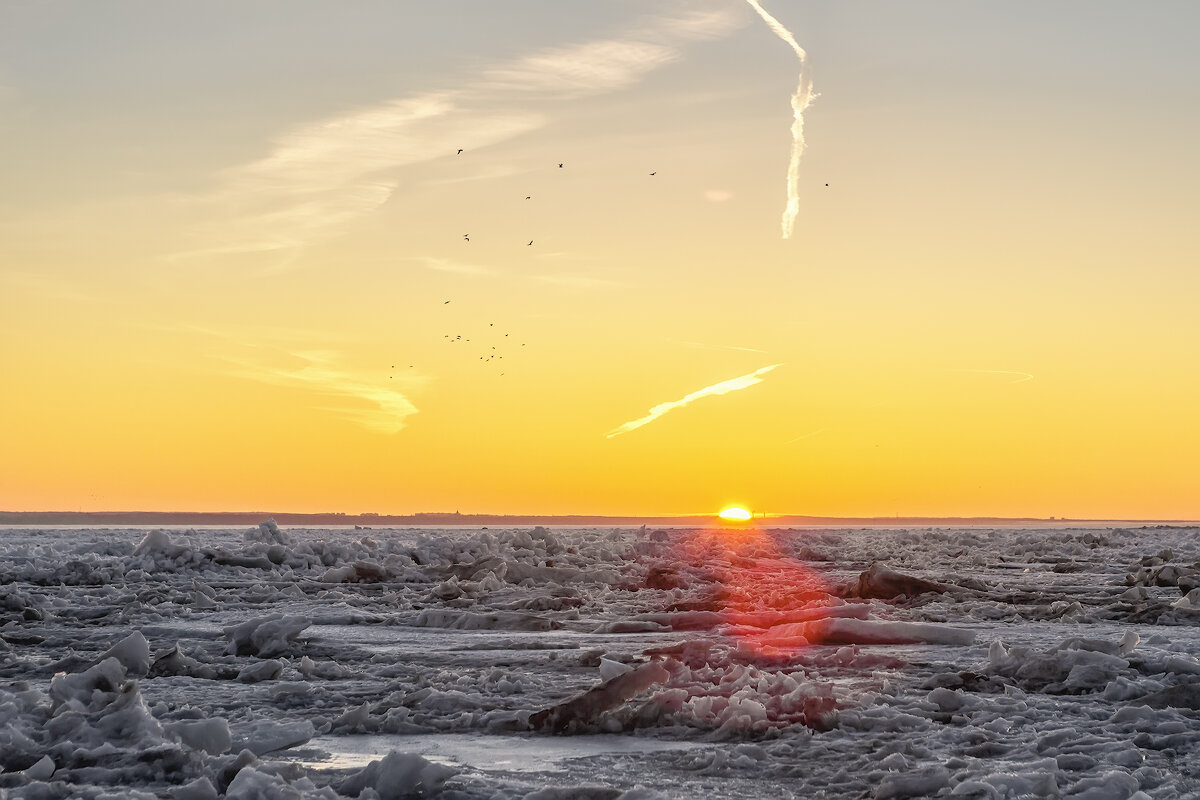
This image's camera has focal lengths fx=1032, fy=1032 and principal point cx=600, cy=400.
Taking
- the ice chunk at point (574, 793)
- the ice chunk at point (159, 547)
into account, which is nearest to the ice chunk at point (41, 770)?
the ice chunk at point (574, 793)

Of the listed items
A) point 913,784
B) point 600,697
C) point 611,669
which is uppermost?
point 611,669

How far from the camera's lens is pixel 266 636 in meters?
8.66

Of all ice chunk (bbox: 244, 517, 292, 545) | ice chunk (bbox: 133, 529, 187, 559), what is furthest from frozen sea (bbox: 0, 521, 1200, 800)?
ice chunk (bbox: 244, 517, 292, 545)

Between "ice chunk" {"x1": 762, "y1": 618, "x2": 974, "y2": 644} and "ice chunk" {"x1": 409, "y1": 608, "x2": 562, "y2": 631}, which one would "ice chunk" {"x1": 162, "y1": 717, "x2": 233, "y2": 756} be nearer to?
"ice chunk" {"x1": 762, "y1": 618, "x2": 974, "y2": 644}

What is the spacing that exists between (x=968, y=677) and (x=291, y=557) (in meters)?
14.9

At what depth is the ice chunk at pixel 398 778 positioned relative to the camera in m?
4.51

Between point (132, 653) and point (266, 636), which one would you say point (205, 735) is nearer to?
point (132, 653)

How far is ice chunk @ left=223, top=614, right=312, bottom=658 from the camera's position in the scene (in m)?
8.57

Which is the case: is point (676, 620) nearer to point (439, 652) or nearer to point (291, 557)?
point (439, 652)

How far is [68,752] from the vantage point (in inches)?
198

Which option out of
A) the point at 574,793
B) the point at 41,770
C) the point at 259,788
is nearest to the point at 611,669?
the point at 574,793

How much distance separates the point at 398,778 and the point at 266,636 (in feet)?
15.0

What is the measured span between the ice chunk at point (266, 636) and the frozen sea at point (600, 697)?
0.07ft

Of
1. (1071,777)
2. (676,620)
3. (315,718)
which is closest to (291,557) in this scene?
(676,620)
